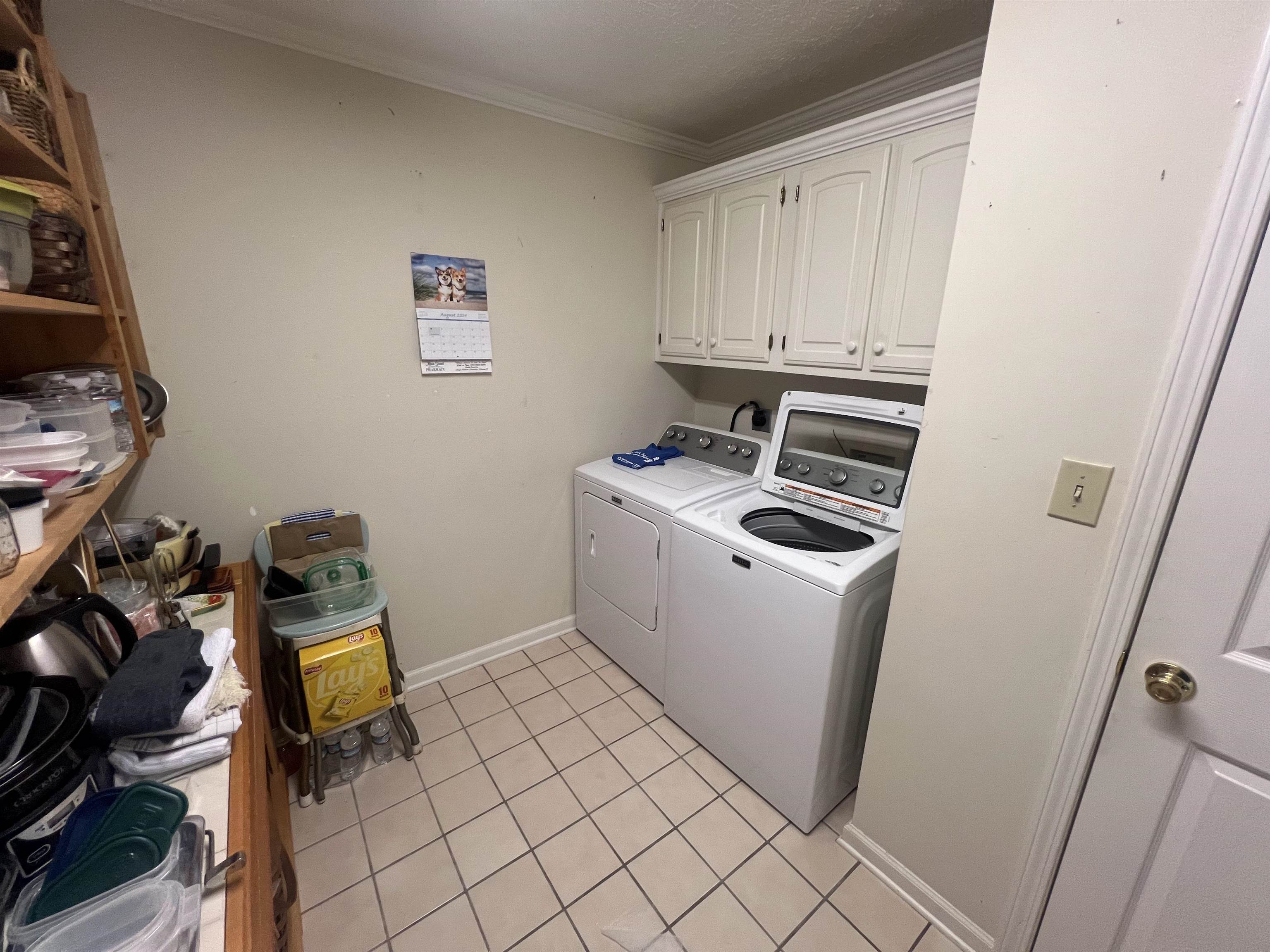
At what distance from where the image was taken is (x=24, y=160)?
3.12 feet

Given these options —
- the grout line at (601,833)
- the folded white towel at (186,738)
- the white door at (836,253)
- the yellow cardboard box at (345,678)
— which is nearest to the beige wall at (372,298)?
the yellow cardboard box at (345,678)

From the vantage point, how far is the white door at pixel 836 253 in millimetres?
1630

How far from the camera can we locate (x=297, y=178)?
1.64m

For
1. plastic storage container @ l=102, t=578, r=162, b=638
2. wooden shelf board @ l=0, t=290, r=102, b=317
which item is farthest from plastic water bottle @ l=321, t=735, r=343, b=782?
wooden shelf board @ l=0, t=290, r=102, b=317

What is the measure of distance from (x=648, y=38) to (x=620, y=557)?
6.00 feet

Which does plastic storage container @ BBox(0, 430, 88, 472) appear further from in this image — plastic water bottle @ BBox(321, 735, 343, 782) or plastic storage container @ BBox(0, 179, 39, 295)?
plastic water bottle @ BBox(321, 735, 343, 782)

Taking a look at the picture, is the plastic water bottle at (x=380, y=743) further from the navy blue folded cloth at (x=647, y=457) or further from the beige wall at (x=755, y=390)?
the beige wall at (x=755, y=390)

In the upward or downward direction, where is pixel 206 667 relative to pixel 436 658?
upward

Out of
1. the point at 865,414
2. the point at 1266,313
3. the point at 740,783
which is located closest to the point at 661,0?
the point at 865,414

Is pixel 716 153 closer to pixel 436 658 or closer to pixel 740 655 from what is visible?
pixel 740 655

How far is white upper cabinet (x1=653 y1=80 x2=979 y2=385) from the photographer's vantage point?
1.49m

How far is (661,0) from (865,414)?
1.35 m

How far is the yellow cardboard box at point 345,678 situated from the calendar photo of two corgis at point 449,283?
122 centimetres

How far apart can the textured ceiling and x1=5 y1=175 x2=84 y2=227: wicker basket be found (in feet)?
2.44
